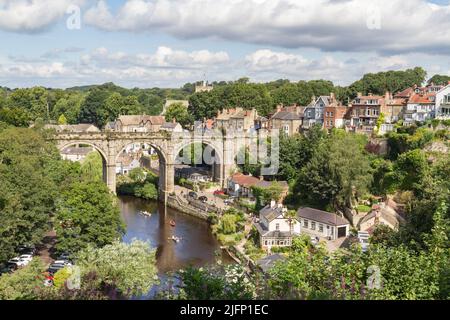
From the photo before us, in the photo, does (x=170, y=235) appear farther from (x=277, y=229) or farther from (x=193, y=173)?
(x=193, y=173)

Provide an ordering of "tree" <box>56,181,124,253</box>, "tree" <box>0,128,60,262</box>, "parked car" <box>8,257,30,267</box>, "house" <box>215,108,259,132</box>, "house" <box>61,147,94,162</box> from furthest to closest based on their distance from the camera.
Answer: "house" <box>61,147,94,162</box> < "house" <box>215,108,259,132</box> < "tree" <box>56,181,124,253</box> < "parked car" <box>8,257,30,267</box> < "tree" <box>0,128,60,262</box>

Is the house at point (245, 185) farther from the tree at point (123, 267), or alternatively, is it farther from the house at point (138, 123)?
the house at point (138, 123)

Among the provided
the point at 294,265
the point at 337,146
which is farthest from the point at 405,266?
the point at 337,146

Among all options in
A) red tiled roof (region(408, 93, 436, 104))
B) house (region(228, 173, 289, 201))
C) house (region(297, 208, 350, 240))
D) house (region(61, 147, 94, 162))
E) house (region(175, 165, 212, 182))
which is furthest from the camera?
house (region(61, 147, 94, 162))

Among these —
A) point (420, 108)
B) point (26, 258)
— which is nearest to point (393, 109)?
point (420, 108)

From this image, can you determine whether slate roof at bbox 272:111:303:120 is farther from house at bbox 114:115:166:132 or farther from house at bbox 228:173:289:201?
house at bbox 114:115:166:132

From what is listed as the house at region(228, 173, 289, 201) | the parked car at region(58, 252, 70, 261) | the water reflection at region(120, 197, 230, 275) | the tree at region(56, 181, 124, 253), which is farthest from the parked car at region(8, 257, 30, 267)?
the house at region(228, 173, 289, 201)
